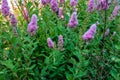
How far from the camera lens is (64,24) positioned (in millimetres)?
3139

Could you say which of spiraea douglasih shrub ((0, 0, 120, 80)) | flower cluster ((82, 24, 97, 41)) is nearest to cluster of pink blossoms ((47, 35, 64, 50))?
spiraea douglasih shrub ((0, 0, 120, 80))

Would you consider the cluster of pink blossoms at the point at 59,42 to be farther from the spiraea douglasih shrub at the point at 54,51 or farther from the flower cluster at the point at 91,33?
the flower cluster at the point at 91,33

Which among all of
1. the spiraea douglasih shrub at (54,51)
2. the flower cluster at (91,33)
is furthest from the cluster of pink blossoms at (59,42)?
the flower cluster at (91,33)

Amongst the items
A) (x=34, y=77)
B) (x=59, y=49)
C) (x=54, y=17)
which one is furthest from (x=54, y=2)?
(x=34, y=77)

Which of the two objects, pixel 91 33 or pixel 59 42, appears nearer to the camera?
pixel 91 33

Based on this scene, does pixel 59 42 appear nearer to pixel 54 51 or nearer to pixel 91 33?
pixel 54 51

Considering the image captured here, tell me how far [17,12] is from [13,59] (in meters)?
0.94

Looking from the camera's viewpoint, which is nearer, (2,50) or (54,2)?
(2,50)

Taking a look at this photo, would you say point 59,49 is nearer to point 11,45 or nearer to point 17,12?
point 11,45

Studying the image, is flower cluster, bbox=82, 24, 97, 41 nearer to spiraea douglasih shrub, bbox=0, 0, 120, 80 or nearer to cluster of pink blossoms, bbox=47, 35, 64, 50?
spiraea douglasih shrub, bbox=0, 0, 120, 80

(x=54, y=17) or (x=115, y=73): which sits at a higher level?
(x=54, y=17)

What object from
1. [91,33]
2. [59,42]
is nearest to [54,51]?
[59,42]

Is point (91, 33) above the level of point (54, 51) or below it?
above

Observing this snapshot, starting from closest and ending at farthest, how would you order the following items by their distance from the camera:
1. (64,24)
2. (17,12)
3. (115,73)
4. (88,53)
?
1. (115,73)
2. (88,53)
3. (64,24)
4. (17,12)
